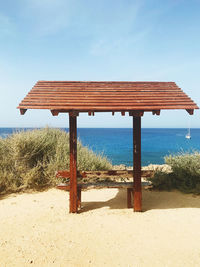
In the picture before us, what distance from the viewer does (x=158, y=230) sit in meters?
4.12

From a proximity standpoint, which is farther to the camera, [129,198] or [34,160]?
[34,160]

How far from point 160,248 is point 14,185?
4948 millimetres

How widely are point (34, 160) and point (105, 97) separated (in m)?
4.41

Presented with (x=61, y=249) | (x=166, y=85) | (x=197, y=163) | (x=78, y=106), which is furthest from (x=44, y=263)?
(x=197, y=163)

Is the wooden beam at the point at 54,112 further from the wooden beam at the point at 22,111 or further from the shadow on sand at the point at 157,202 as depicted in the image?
the shadow on sand at the point at 157,202

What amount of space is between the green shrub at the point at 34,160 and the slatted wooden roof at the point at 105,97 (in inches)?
122

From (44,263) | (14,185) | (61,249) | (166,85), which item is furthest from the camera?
(14,185)

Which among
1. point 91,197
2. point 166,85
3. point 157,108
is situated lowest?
point 91,197

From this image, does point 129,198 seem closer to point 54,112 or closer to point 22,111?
point 54,112

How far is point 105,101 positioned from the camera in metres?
4.77

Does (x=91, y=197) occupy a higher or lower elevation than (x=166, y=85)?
lower

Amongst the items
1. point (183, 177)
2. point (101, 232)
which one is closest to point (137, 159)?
point (101, 232)

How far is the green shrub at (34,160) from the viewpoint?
23.1ft

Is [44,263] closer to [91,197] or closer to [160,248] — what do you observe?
[160,248]
